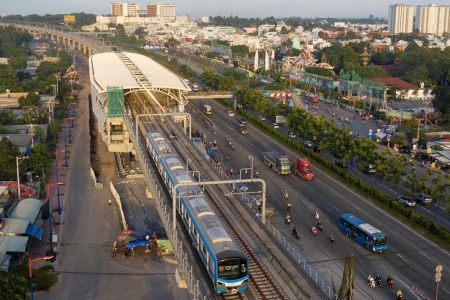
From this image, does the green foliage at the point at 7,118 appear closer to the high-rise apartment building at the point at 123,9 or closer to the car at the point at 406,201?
the car at the point at 406,201

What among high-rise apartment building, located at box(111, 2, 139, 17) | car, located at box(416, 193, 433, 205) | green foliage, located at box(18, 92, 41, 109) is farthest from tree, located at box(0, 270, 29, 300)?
high-rise apartment building, located at box(111, 2, 139, 17)

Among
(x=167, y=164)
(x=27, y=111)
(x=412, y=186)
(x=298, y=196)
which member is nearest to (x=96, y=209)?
(x=167, y=164)

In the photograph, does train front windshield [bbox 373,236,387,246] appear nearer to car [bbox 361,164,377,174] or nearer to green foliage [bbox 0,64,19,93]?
car [bbox 361,164,377,174]

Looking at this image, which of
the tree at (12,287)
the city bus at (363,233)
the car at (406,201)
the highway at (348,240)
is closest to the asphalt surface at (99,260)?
the tree at (12,287)

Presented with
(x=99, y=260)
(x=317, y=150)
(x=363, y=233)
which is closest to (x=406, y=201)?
(x=363, y=233)

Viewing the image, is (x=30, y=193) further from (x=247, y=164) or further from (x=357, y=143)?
(x=357, y=143)

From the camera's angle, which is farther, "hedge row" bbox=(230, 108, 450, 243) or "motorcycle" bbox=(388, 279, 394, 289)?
"hedge row" bbox=(230, 108, 450, 243)

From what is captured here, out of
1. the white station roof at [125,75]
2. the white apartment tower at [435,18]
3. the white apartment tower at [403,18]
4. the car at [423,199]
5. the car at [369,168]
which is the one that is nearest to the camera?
the car at [423,199]
